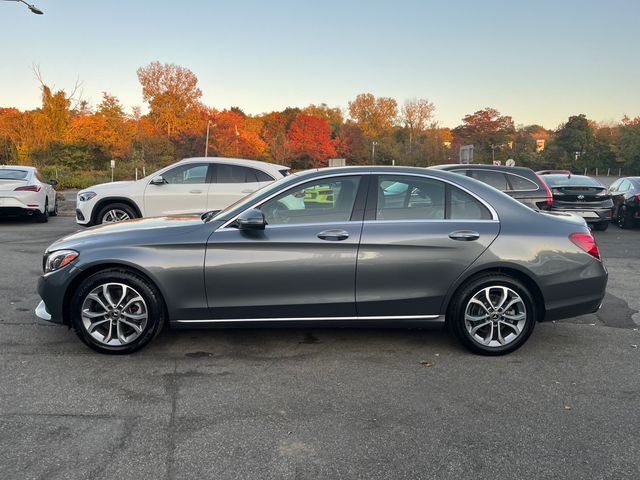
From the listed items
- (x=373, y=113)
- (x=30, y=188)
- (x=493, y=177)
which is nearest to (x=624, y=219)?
(x=493, y=177)

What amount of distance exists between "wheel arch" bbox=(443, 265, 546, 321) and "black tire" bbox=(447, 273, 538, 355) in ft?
0.08

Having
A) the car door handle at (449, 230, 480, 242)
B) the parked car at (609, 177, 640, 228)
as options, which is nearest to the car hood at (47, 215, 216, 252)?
the car door handle at (449, 230, 480, 242)

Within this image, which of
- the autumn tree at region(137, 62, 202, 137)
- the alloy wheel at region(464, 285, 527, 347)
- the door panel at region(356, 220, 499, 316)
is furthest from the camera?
the autumn tree at region(137, 62, 202, 137)

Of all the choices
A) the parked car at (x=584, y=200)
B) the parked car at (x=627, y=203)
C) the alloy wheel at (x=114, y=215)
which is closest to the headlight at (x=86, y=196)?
the alloy wheel at (x=114, y=215)

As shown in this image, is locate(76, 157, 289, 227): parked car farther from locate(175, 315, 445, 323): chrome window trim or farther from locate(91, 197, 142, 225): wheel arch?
locate(175, 315, 445, 323): chrome window trim

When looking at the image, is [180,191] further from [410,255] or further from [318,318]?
[410,255]

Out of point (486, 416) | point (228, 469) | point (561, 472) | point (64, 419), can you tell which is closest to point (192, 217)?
point (64, 419)

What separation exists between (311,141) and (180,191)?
61.4 meters

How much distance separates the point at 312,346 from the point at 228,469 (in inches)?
77.5

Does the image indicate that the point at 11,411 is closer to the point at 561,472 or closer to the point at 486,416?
the point at 486,416

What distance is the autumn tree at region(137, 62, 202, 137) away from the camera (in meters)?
69.6

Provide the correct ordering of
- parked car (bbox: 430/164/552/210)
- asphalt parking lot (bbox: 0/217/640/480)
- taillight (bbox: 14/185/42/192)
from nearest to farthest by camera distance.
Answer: asphalt parking lot (bbox: 0/217/640/480) → parked car (bbox: 430/164/552/210) → taillight (bbox: 14/185/42/192)

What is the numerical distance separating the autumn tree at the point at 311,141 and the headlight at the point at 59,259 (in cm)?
6540

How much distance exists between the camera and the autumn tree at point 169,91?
2741 inches
